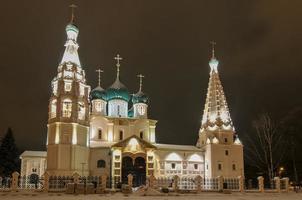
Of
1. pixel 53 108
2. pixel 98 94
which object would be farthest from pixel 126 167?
pixel 98 94

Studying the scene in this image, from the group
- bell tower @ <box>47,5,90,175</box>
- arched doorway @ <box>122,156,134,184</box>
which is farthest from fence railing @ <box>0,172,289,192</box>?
arched doorway @ <box>122,156,134,184</box>

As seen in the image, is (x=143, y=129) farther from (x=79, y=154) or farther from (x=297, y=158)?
(x=297, y=158)

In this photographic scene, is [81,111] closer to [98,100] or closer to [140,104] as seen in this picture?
[98,100]

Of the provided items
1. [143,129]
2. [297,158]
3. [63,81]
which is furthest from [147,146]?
[297,158]

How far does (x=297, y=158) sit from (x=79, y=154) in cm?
2760

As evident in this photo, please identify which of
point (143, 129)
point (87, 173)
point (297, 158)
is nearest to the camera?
point (87, 173)

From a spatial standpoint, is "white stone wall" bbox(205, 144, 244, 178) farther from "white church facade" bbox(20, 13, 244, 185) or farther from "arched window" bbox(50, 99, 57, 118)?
"arched window" bbox(50, 99, 57, 118)

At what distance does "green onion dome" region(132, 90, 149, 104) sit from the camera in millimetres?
54625

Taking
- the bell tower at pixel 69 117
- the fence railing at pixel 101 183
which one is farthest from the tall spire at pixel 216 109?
the bell tower at pixel 69 117

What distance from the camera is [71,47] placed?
46531 millimetres

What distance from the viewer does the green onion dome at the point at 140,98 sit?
5462 cm

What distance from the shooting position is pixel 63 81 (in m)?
45.3

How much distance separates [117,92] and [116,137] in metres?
6.60

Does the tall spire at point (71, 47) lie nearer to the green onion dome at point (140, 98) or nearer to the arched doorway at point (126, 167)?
the green onion dome at point (140, 98)
